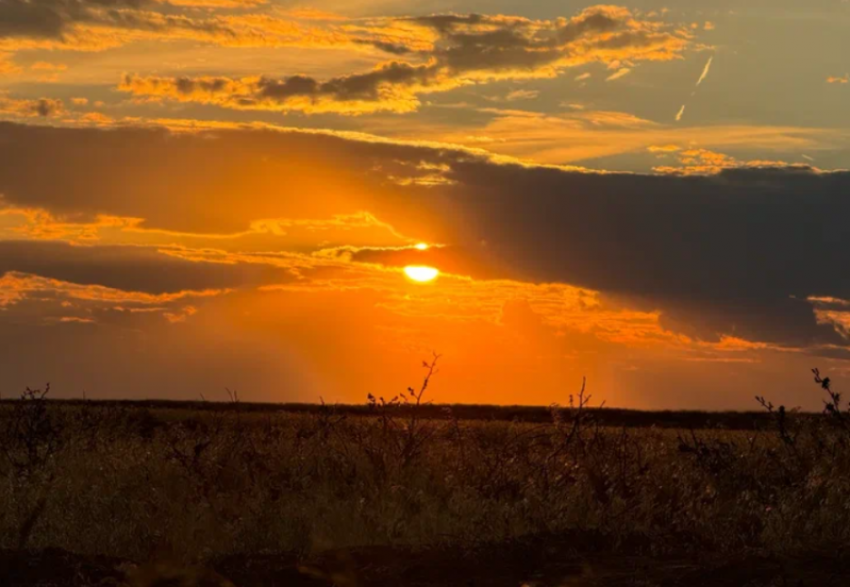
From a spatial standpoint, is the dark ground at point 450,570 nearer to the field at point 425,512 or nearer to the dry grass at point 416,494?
the field at point 425,512

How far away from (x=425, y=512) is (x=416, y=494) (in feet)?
3.89

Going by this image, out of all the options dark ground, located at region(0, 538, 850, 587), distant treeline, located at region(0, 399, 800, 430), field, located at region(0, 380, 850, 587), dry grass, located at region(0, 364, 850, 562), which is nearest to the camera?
dark ground, located at region(0, 538, 850, 587)

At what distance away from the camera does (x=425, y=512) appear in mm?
11078

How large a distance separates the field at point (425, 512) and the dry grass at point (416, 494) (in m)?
0.03

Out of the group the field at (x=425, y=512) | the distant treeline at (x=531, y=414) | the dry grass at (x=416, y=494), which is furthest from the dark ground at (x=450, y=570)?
the distant treeline at (x=531, y=414)

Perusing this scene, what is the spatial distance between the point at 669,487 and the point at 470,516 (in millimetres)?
2752

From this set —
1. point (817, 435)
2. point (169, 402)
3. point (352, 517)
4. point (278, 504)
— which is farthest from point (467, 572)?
point (169, 402)

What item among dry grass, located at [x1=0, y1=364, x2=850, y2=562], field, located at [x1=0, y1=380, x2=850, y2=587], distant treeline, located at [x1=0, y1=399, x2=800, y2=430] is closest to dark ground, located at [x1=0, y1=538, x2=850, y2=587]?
field, located at [x1=0, y1=380, x2=850, y2=587]

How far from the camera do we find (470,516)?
11.0m

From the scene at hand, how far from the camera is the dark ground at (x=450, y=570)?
8.09m

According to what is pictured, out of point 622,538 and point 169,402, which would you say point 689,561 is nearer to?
point 622,538

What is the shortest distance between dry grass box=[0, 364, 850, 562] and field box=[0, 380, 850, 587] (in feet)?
0.10

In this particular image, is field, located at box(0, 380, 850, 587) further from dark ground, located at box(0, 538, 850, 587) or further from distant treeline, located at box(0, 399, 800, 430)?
distant treeline, located at box(0, 399, 800, 430)

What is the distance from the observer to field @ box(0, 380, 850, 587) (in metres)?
8.80
